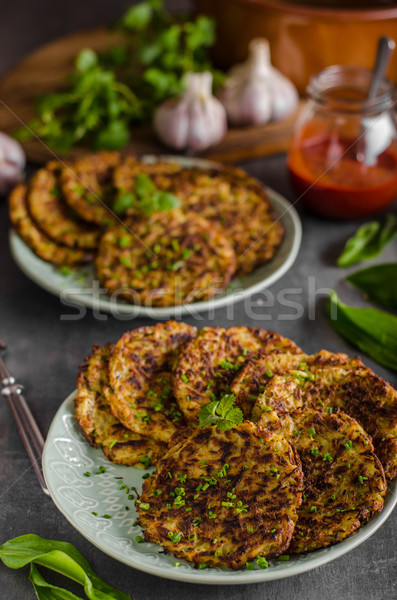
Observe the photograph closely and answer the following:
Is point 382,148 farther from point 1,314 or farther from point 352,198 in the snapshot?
point 1,314

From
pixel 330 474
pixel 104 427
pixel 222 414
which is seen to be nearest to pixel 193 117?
pixel 104 427

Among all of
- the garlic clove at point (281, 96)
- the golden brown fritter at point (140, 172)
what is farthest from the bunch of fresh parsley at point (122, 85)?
the golden brown fritter at point (140, 172)

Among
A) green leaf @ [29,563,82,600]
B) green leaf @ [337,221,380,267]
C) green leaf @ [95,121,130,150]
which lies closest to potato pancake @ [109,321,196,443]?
green leaf @ [29,563,82,600]

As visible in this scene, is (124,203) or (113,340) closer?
(113,340)

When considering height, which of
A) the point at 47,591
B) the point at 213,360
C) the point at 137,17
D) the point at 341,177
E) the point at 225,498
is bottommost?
the point at 47,591

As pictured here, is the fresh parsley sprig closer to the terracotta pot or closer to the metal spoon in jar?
the metal spoon in jar

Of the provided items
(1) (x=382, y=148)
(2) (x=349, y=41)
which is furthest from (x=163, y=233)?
(2) (x=349, y=41)

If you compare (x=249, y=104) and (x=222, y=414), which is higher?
(x=249, y=104)

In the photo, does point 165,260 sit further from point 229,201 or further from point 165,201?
point 229,201
